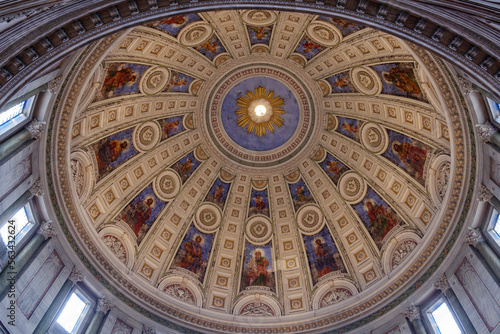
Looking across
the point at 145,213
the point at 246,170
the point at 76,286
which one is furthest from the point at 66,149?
the point at 246,170

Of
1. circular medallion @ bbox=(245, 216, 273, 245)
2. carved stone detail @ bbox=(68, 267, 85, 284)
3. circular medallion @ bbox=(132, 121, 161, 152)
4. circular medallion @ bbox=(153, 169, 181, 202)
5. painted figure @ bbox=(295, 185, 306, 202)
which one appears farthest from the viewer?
painted figure @ bbox=(295, 185, 306, 202)

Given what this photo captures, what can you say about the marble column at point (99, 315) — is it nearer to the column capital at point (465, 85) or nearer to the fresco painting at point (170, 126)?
the fresco painting at point (170, 126)

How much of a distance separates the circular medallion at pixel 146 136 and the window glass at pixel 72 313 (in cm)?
1020

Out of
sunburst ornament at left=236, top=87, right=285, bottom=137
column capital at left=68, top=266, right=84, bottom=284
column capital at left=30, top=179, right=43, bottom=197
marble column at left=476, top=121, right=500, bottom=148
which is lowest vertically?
column capital at left=68, top=266, right=84, bottom=284

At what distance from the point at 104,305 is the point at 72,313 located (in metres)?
1.44

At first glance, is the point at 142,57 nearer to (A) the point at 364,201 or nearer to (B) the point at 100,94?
(B) the point at 100,94

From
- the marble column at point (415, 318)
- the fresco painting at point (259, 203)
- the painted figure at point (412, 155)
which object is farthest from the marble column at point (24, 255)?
the painted figure at point (412, 155)

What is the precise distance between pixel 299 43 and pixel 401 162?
9.34m

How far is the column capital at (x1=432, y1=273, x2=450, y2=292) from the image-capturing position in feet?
57.8

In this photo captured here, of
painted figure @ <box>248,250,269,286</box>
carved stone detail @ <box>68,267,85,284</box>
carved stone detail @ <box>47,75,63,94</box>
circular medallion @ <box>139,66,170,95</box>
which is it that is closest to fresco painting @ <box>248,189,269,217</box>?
painted figure @ <box>248,250,269,286</box>

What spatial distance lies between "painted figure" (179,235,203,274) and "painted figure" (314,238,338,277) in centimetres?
727

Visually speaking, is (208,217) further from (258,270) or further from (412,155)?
(412,155)

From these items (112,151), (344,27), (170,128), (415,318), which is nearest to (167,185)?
(170,128)

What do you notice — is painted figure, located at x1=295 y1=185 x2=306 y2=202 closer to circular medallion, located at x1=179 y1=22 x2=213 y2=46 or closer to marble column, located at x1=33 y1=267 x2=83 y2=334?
circular medallion, located at x1=179 y1=22 x2=213 y2=46
